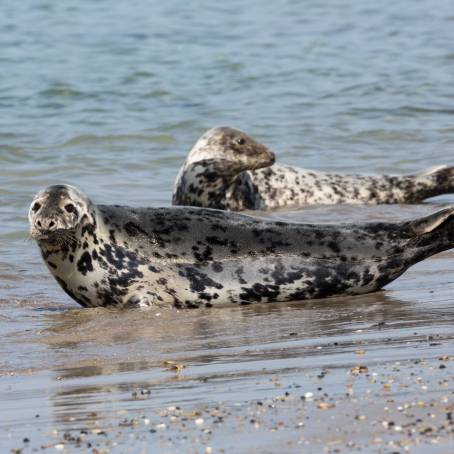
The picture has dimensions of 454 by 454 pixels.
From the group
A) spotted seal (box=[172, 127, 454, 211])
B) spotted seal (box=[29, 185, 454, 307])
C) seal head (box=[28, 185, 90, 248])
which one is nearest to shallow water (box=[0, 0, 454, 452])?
spotted seal (box=[29, 185, 454, 307])

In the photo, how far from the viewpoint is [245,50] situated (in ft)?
64.0

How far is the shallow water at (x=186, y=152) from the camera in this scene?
393 cm

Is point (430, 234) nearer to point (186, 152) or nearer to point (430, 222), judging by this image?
point (430, 222)

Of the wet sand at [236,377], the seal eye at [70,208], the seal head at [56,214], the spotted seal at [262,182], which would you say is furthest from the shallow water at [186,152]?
the seal eye at [70,208]

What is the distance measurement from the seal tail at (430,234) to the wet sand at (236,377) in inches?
7.2

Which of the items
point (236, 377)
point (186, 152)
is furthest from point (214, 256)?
point (186, 152)

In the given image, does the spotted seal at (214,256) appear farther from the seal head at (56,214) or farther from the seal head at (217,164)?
the seal head at (217,164)

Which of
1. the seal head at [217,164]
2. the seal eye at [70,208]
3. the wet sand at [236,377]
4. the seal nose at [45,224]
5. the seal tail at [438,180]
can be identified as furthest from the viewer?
the seal tail at [438,180]

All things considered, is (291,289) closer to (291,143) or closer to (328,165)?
(328,165)

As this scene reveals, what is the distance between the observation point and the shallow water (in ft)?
12.9

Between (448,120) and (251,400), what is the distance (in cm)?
1084

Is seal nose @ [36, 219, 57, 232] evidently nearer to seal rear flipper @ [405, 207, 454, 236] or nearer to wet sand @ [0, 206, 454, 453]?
wet sand @ [0, 206, 454, 453]

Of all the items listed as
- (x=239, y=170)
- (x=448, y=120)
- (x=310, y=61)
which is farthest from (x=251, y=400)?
(x=310, y=61)

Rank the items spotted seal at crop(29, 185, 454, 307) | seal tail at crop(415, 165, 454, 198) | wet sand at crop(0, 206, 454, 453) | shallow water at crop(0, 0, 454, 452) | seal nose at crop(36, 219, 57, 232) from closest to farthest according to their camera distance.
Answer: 1. wet sand at crop(0, 206, 454, 453)
2. shallow water at crop(0, 0, 454, 452)
3. seal nose at crop(36, 219, 57, 232)
4. spotted seal at crop(29, 185, 454, 307)
5. seal tail at crop(415, 165, 454, 198)
